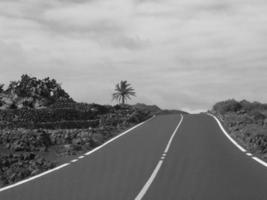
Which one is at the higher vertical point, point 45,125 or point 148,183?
point 45,125

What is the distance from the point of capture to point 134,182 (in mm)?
15211

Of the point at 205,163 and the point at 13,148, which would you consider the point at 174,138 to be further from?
the point at 205,163

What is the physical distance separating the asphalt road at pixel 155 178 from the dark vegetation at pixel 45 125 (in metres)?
2.08

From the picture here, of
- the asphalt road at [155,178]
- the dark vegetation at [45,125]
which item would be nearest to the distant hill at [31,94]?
the dark vegetation at [45,125]

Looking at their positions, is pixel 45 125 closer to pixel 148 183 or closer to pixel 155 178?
pixel 155 178

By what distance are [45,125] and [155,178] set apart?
42181mm

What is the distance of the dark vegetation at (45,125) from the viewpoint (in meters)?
24.1

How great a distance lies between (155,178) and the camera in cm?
1594

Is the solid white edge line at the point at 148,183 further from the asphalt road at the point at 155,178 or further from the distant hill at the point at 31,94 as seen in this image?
the distant hill at the point at 31,94

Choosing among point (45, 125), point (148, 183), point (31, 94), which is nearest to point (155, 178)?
point (148, 183)

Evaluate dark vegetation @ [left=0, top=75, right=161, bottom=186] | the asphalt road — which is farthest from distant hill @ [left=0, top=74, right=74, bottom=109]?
the asphalt road

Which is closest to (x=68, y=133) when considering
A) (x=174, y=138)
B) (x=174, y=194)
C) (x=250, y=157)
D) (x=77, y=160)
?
(x=174, y=138)

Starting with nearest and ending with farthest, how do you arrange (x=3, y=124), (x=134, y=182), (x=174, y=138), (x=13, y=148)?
(x=134, y=182) → (x=13, y=148) → (x=174, y=138) → (x=3, y=124)

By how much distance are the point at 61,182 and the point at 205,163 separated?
6.39 m
